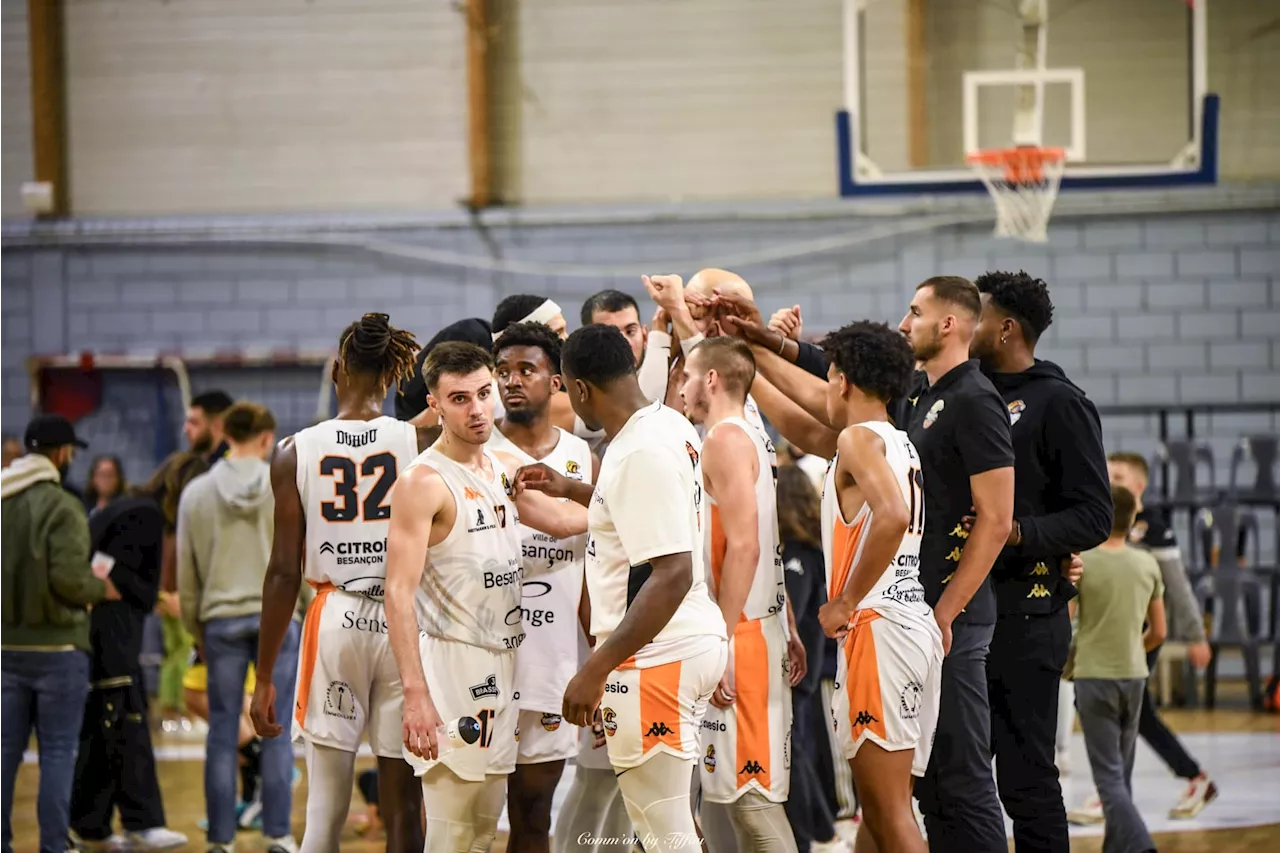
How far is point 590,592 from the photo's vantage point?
14.2 ft

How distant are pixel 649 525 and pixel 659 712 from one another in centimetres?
53

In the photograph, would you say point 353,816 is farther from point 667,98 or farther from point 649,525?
point 667,98

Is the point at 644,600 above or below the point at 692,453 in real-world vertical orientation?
below

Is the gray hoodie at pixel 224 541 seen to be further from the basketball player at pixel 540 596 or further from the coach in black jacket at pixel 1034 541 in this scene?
the coach in black jacket at pixel 1034 541

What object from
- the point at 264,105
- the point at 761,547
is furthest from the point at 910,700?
the point at 264,105

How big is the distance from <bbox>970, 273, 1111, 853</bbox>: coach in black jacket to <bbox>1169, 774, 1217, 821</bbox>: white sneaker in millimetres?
2851

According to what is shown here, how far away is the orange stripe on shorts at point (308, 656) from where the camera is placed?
492 centimetres

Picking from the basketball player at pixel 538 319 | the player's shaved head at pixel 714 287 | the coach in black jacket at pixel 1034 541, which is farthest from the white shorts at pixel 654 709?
the player's shaved head at pixel 714 287

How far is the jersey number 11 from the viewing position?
495 cm

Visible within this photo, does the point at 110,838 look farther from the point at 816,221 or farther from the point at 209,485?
the point at 816,221

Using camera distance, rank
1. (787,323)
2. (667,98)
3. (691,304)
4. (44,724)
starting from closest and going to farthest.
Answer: (691,304) → (787,323) → (44,724) → (667,98)

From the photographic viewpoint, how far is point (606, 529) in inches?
168

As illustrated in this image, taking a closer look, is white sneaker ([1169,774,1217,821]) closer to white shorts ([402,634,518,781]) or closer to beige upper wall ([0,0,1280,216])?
white shorts ([402,634,518,781])

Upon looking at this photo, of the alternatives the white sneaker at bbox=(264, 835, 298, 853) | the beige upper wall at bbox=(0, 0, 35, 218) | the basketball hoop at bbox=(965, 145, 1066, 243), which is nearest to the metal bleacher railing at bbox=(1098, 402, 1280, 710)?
the basketball hoop at bbox=(965, 145, 1066, 243)
